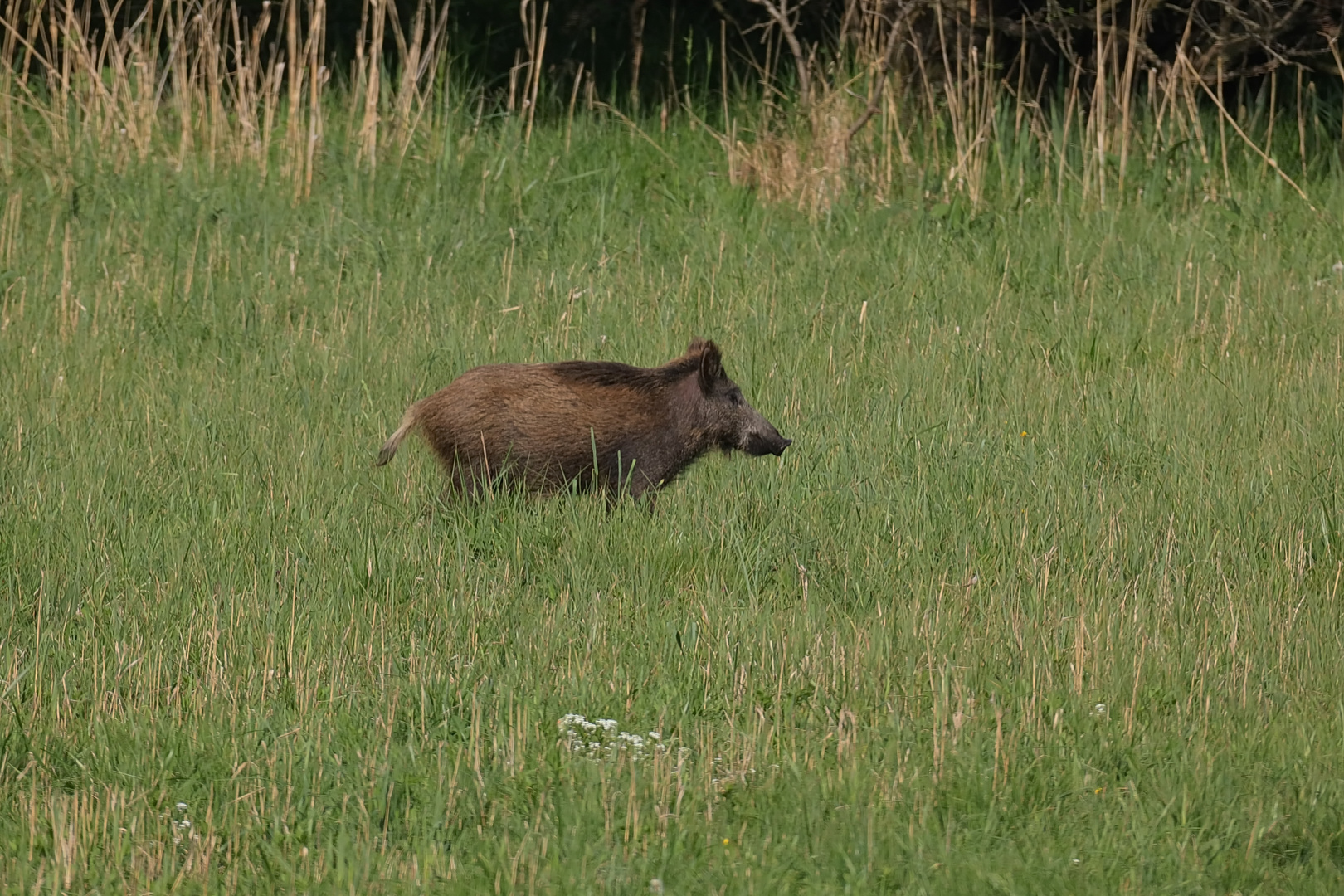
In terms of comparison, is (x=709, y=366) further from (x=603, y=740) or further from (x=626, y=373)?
(x=603, y=740)

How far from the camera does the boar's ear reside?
6.66 meters

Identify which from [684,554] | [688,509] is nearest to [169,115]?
[688,509]

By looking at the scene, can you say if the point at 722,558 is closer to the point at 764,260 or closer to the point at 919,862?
the point at 919,862

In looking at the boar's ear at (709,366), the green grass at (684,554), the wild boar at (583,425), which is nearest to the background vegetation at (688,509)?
the green grass at (684,554)

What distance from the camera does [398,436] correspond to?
6.40 m

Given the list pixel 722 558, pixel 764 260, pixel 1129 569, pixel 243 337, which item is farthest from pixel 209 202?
pixel 1129 569

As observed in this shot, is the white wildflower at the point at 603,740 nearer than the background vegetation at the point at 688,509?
No

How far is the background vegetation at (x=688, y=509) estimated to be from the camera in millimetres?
4062

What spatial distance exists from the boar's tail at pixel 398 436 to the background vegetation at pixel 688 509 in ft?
0.53

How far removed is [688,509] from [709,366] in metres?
0.68

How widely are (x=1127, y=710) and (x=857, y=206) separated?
607 centimetres

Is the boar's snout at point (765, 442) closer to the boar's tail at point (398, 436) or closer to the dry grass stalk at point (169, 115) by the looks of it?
the boar's tail at point (398, 436)

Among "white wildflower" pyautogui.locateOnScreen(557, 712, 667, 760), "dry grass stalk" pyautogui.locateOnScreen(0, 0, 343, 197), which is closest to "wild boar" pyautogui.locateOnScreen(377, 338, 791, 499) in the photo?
"white wildflower" pyautogui.locateOnScreen(557, 712, 667, 760)

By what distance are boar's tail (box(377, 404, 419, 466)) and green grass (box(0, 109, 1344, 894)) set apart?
169 millimetres
